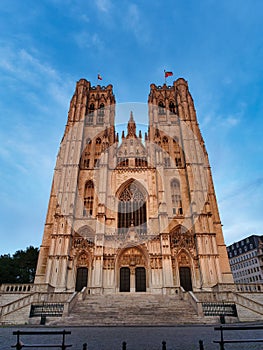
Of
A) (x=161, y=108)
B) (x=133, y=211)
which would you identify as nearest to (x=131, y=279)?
(x=133, y=211)

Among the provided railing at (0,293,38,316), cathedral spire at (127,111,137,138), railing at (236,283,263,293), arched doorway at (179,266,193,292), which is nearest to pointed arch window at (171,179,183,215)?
arched doorway at (179,266,193,292)

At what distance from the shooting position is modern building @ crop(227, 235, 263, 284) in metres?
47.3

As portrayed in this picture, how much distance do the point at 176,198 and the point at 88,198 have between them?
9848 mm

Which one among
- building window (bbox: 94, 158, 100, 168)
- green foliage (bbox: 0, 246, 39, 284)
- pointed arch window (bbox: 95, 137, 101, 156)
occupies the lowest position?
green foliage (bbox: 0, 246, 39, 284)

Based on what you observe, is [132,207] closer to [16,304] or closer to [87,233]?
[87,233]

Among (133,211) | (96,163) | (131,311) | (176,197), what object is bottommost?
(131,311)

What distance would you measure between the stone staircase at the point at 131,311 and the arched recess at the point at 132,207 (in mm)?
8047

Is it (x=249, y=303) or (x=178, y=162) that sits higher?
(x=178, y=162)

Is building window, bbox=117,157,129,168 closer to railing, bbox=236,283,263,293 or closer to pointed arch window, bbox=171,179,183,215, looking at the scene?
pointed arch window, bbox=171,179,183,215

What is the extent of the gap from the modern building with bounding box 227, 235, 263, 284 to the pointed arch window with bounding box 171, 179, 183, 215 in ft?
94.5

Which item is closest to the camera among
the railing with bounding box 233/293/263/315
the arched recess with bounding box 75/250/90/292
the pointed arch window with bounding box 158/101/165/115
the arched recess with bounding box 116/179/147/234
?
the railing with bounding box 233/293/263/315

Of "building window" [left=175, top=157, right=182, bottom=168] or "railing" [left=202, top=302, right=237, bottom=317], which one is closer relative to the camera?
"railing" [left=202, top=302, right=237, bottom=317]

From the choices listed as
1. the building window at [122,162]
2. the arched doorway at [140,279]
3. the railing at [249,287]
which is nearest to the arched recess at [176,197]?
the building window at [122,162]

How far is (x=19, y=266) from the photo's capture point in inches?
1339
